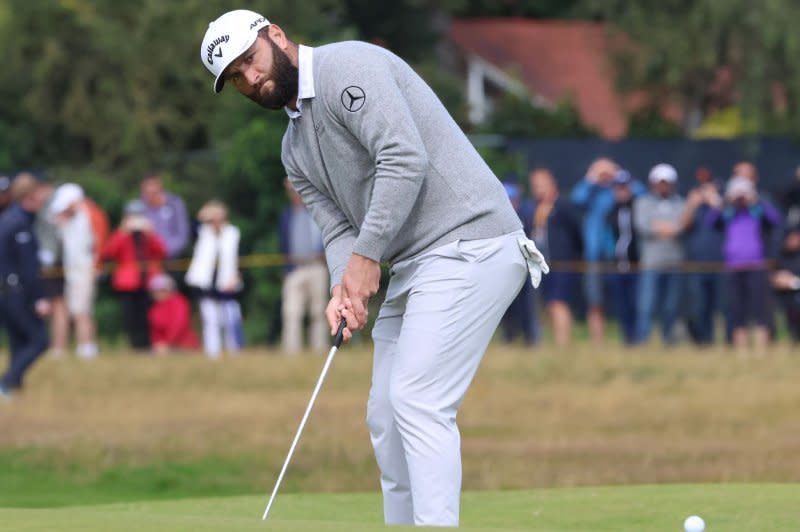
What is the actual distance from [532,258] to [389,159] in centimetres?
75

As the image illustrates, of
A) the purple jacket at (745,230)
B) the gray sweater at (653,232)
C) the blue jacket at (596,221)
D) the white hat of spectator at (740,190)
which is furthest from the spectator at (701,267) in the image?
the blue jacket at (596,221)

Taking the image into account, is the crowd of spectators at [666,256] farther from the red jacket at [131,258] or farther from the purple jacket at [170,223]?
the red jacket at [131,258]

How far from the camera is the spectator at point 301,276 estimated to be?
18719mm

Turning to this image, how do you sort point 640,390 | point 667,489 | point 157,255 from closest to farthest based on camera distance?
point 667,489 → point 640,390 → point 157,255

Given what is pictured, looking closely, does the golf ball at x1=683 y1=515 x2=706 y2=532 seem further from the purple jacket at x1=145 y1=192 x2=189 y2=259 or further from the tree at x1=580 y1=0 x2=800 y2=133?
the tree at x1=580 y1=0 x2=800 y2=133

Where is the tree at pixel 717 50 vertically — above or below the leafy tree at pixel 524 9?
below

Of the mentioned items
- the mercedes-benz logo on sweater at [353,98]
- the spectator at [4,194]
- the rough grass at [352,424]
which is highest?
the mercedes-benz logo on sweater at [353,98]

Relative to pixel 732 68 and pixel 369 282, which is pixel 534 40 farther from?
pixel 369 282

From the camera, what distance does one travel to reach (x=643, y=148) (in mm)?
25828

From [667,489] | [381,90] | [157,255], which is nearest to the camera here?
[381,90]

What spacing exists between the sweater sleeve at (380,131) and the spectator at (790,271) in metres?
11.7

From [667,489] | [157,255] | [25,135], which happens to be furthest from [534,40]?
[667,489]

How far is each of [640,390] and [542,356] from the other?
149cm

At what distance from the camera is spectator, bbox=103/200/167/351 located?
18922 mm
